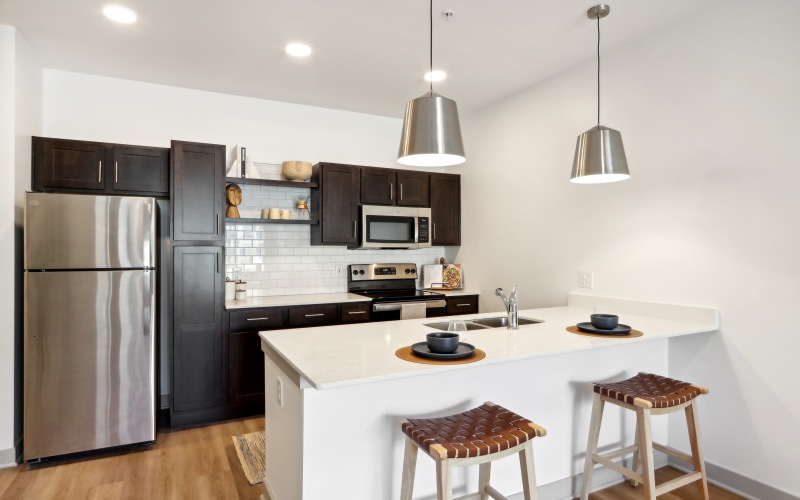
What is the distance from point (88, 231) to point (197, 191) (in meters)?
0.83

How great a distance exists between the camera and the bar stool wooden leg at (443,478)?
60.5 inches

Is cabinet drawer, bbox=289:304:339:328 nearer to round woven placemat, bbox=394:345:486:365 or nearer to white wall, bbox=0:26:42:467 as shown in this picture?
white wall, bbox=0:26:42:467

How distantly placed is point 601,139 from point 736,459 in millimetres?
1924

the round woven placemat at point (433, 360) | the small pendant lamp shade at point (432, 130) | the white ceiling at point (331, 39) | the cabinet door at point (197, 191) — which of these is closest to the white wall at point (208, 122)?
the white ceiling at point (331, 39)

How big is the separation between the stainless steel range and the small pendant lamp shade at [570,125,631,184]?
2.18m

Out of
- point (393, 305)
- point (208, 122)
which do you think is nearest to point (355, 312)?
point (393, 305)

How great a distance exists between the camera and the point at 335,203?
166 inches

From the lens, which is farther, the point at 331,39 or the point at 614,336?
the point at 331,39

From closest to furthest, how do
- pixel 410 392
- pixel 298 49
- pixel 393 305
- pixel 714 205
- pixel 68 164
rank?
pixel 410 392 → pixel 714 205 → pixel 298 49 → pixel 68 164 → pixel 393 305

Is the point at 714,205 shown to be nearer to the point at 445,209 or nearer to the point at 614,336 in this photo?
the point at 614,336

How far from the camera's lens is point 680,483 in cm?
213

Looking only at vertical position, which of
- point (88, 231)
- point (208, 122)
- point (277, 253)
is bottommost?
point (277, 253)

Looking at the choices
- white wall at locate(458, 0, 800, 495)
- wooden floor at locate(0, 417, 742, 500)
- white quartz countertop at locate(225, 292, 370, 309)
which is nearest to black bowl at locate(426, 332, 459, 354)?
wooden floor at locate(0, 417, 742, 500)

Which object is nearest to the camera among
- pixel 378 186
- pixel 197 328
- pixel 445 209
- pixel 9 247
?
pixel 9 247
